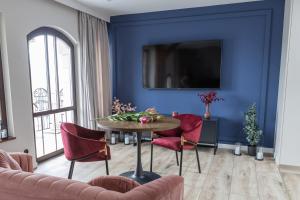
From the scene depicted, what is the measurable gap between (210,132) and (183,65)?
1.30m

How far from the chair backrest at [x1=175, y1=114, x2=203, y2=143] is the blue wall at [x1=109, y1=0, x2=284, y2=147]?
42.2 inches

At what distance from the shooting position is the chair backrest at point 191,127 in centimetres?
292

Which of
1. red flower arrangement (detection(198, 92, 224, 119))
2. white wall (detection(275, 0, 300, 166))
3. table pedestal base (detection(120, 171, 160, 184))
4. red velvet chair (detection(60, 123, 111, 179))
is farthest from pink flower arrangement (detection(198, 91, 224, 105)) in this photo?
red velvet chair (detection(60, 123, 111, 179))

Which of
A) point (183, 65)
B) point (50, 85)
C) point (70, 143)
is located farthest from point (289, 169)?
point (50, 85)

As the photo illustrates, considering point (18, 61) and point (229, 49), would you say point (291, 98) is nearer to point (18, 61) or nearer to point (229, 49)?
point (229, 49)

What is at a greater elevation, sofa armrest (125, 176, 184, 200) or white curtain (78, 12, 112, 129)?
white curtain (78, 12, 112, 129)

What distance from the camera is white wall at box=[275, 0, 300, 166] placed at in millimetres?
2980

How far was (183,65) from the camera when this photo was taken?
4.12 meters

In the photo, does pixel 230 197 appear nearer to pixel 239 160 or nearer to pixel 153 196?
pixel 239 160

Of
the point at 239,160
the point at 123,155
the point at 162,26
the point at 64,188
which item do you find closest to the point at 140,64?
the point at 162,26

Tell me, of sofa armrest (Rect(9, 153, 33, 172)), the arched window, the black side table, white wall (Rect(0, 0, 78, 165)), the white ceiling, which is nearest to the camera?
sofa armrest (Rect(9, 153, 33, 172))

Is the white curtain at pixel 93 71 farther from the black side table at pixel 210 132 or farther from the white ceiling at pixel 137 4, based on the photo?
the black side table at pixel 210 132

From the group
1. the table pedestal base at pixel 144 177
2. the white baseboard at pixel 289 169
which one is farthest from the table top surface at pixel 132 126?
the white baseboard at pixel 289 169

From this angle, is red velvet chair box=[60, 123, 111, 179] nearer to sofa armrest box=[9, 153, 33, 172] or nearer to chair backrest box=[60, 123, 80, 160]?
chair backrest box=[60, 123, 80, 160]
